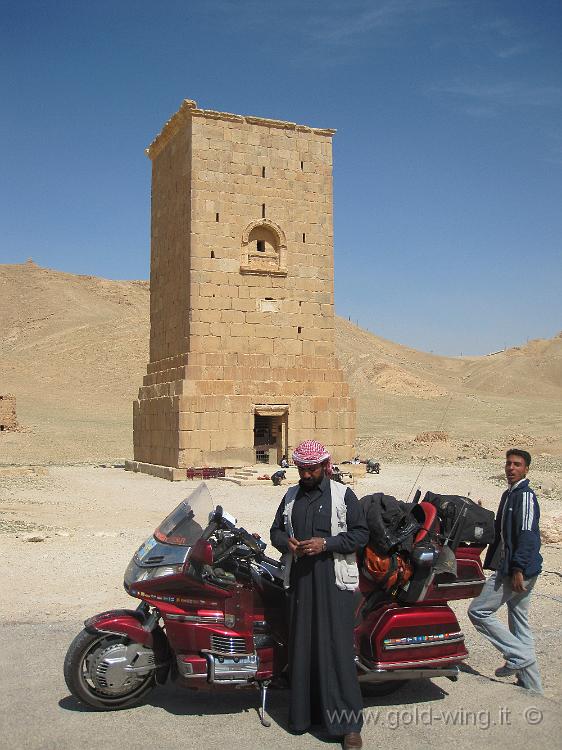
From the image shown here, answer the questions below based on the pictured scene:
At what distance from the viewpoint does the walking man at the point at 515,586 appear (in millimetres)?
5012

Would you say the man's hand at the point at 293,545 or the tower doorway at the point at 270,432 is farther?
Result: the tower doorway at the point at 270,432

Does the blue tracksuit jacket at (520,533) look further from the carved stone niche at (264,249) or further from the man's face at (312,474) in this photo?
the carved stone niche at (264,249)

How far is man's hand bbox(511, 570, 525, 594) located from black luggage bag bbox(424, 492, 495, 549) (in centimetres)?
30

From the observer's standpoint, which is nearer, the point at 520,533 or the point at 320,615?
the point at 320,615

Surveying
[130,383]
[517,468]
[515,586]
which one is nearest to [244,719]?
[515,586]

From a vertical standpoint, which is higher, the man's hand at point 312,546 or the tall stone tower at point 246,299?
the tall stone tower at point 246,299

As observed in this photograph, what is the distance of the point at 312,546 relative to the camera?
4.30m

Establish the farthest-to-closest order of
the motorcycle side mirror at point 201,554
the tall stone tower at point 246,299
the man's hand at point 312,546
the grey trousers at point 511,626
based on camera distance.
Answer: the tall stone tower at point 246,299, the grey trousers at point 511,626, the motorcycle side mirror at point 201,554, the man's hand at point 312,546

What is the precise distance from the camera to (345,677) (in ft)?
14.2

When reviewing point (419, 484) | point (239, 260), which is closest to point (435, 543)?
point (419, 484)

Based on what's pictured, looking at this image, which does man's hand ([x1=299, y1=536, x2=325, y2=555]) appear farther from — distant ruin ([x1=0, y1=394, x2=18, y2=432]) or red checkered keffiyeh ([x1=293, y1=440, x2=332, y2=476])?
distant ruin ([x1=0, y1=394, x2=18, y2=432])

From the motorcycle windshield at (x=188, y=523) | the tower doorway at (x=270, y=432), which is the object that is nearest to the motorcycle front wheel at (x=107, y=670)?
the motorcycle windshield at (x=188, y=523)

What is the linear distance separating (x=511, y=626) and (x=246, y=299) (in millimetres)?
14736

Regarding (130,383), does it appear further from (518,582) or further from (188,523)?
(518,582)
